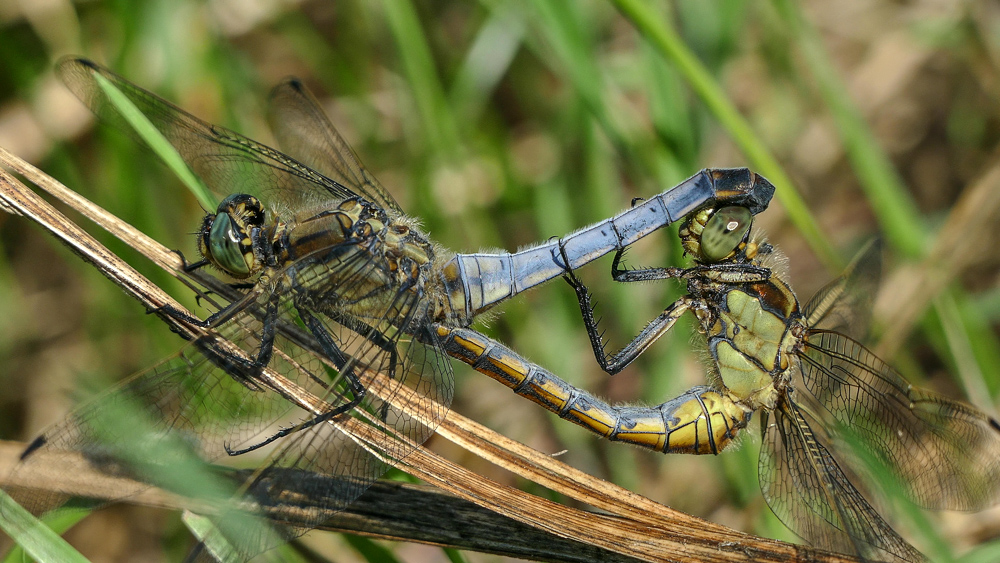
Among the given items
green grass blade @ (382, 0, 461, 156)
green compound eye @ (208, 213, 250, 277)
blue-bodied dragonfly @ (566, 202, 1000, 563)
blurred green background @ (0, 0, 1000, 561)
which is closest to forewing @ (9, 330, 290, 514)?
green compound eye @ (208, 213, 250, 277)

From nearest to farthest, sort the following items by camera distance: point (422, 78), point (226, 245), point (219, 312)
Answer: point (219, 312) → point (226, 245) → point (422, 78)

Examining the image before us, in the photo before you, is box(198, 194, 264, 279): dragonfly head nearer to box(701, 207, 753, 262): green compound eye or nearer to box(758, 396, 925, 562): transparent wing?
box(701, 207, 753, 262): green compound eye

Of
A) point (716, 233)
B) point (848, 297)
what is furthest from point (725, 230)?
point (848, 297)

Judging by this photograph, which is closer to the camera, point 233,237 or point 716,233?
point 233,237

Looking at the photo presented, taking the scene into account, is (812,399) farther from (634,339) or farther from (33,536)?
(33,536)

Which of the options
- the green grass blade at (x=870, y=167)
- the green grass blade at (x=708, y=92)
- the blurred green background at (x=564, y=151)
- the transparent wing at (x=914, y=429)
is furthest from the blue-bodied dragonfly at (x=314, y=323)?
the green grass blade at (x=870, y=167)

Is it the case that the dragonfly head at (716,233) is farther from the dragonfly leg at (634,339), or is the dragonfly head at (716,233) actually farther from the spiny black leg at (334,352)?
the spiny black leg at (334,352)

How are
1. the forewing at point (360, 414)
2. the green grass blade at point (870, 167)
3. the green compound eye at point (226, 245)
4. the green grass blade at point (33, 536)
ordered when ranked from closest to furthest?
the green grass blade at point (33, 536), the forewing at point (360, 414), the green compound eye at point (226, 245), the green grass blade at point (870, 167)
